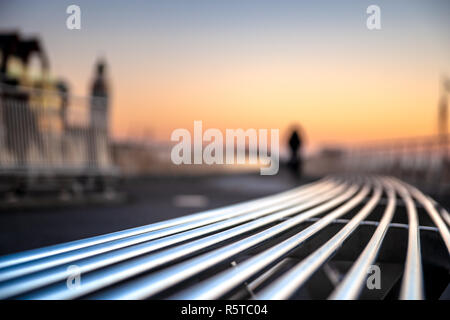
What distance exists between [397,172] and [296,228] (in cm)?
976

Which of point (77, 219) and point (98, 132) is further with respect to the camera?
point (98, 132)

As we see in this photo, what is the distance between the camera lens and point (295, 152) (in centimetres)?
1445

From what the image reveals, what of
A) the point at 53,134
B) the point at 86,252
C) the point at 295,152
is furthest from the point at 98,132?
the point at 295,152

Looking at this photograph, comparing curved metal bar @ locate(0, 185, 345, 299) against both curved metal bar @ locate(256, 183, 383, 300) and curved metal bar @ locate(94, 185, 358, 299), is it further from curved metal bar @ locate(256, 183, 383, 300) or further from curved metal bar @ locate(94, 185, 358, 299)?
curved metal bar @ locate(256, 183, 383, 300)

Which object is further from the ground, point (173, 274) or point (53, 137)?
point (53, 137)

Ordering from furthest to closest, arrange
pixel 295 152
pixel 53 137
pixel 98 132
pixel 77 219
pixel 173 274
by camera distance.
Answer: pixel 295 152, pixel 98 132, pixel 53 137, pixel 77 219, pixel 173 274

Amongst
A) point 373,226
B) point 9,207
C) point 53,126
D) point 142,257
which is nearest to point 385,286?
point 373,226

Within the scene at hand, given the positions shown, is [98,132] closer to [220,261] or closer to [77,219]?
[77,219]

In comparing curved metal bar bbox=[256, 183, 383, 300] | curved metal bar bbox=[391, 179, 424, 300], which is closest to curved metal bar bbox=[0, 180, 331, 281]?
curved metal bar bbox=[256, 183, 383, 300]

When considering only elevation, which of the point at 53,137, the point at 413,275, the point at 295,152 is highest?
the point at 53,137

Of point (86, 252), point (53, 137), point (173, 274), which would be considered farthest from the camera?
point (53, 137)

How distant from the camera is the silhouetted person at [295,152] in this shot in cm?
1412
